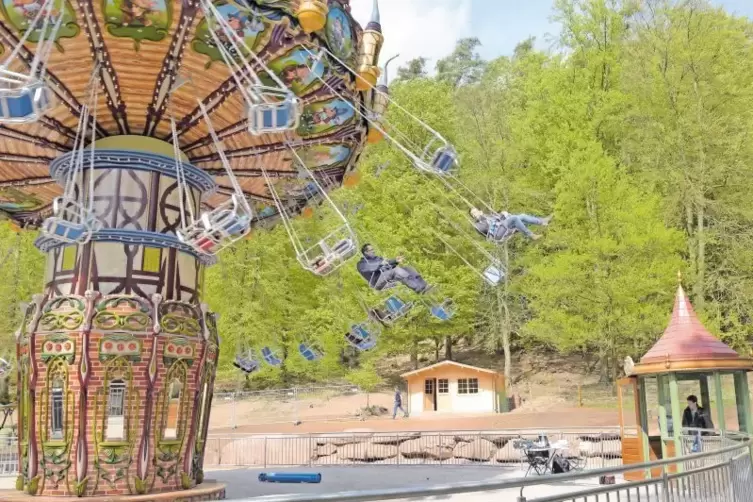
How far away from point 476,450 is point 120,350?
41.0 ft

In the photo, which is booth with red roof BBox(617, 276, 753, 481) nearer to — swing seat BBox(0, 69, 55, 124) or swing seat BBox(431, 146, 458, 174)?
swing seat BBox(431, 146, 458, 174)

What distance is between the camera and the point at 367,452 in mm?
20031

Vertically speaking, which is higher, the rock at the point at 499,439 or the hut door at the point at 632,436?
the hut door at the point at 632,436

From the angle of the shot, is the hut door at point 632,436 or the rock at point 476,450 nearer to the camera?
the hut door at point 632,436

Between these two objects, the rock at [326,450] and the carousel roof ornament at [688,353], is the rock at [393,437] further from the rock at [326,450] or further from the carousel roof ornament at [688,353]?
the carousel roof ornament at [688,353]

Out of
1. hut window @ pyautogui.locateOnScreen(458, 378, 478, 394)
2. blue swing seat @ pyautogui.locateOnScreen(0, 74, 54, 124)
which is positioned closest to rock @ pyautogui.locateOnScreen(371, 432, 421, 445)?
hut window @ pyautogui.locateOnScreen(458, 378, 478, 394)

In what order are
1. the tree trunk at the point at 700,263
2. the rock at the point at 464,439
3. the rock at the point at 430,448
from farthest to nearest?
the tree trunk at the point at 700,263
the rock at the point at 464,439
the rock at the point at 430,448

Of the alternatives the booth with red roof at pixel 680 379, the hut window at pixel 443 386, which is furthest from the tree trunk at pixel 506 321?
the booth with red roof at pixel 680 379

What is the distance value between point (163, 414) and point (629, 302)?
2080cm

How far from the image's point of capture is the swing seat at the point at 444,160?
370 inches

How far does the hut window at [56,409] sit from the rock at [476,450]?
1247 centimetres

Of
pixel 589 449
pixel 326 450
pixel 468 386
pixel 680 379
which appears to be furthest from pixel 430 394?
pixel 680 379

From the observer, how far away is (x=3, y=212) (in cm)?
1395

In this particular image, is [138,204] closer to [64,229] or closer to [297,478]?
[64,229]
